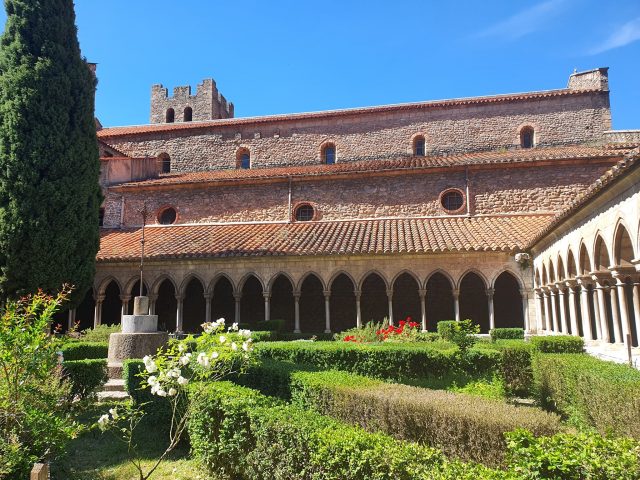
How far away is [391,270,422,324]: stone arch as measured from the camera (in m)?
17.6

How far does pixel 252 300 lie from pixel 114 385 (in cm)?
912

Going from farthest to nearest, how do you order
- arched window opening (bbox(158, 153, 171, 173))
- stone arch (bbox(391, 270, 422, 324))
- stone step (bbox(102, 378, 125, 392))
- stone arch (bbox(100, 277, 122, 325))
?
arched window opening (bbox(158, 153, 171, 173))
stone arch (bbox(100, 277, 122, 325))
stone arch (bbox(391, 270, 422, 324))
stone step (bbox(102, 378, 125, 392))

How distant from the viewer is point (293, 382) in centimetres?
668

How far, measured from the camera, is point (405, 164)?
715 inches

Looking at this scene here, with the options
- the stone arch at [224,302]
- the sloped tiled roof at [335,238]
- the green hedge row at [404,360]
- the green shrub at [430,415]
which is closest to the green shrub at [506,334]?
the sloped tiled roof at [335,238]

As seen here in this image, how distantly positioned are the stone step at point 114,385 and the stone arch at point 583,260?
9.58m

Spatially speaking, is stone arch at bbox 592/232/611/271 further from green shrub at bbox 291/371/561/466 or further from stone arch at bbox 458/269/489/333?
stone arch at bbox 458/269/489/333

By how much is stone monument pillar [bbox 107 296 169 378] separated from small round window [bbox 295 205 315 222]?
998cm

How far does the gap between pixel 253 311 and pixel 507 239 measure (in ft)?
31.3

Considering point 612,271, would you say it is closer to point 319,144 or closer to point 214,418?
point 214,418

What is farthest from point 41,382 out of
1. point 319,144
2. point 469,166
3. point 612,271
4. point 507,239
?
point 319,144

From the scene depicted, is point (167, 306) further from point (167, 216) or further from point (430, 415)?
point (430, 415)

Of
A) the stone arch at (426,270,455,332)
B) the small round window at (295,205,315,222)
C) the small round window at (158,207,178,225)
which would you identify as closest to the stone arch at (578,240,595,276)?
the stone arch at (426,270,455,332)

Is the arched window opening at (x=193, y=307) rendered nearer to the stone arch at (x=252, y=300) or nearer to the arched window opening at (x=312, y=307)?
the stone arch at (x=252, y=300)
